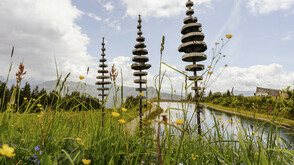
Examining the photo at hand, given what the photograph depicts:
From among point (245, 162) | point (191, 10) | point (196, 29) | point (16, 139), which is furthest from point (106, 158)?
point (191, 10)

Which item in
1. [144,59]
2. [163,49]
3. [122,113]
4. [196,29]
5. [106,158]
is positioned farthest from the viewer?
[144,59]

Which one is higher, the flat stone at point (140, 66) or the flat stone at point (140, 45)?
the flat stone at point (140, 45)

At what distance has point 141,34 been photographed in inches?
578

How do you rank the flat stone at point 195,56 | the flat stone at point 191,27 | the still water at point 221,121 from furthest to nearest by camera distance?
1. the flat stone at point 191,27
2. the flat stone at point 195,56
3. the still water at point 221,121

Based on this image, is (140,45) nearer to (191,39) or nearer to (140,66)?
(140,66)

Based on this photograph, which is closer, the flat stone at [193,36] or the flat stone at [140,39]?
the flat stone at [193,36]

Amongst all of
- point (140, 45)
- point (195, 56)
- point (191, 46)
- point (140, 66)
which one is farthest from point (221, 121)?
point (140, 45)

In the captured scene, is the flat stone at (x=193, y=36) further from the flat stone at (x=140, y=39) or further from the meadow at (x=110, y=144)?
the flat stone at (x=140, y=39)

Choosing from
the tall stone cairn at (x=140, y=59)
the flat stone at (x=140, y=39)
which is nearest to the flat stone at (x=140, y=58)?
the tall stone cairn at (x=140, y=59)

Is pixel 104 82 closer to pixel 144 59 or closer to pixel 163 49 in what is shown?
pixel 144 59

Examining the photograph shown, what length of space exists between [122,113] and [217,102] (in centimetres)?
4963

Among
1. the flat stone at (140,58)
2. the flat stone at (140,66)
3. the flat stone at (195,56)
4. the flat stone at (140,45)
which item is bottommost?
the flat stone at (195,56)

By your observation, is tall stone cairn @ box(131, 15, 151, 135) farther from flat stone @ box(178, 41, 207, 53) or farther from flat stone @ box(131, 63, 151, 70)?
flat stone @ box(178, 41, 207, 53)

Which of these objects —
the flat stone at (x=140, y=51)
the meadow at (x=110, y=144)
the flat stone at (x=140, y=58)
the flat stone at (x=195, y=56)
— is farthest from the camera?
the flat stone at (x=140, y=51)
